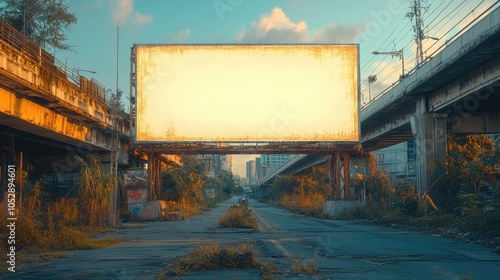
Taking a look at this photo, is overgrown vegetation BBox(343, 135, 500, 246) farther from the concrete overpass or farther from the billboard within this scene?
the billboard

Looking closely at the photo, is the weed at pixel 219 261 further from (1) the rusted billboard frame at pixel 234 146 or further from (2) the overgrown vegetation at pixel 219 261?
(1) the rusted billboard frame at pixel 234 146

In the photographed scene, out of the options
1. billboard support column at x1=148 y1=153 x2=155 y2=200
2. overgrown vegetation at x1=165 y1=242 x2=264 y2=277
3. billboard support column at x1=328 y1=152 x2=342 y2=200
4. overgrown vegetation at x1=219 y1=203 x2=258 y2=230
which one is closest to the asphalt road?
overgrown vegetation at x1=165 y1=242 x2=264 y2=277

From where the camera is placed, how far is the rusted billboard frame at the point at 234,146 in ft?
97.6

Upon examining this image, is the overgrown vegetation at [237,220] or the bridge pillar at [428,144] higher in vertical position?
the bridge pillar at [428,144]

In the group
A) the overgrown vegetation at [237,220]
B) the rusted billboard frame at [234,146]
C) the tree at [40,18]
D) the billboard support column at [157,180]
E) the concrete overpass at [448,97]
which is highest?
the tree at [40,18]

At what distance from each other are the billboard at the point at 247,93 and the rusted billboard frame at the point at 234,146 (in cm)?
27

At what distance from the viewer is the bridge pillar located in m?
24.2

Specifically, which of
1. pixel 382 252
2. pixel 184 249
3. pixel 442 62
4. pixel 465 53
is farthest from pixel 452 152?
pixel 184 249

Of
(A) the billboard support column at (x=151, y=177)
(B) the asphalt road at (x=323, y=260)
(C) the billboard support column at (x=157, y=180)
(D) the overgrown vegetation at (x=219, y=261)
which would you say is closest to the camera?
(B) the asphalt road at (x=323, y=260)

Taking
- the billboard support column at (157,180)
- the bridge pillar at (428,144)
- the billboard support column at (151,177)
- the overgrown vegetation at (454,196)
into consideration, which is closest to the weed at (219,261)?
the overgrown vegetation at (454,196)

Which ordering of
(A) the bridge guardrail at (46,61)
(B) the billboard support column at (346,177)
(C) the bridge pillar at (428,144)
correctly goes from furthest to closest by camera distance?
(B) the billboard support column at (346,177) < (C) the bridge pillar at (428,144) < (A) the bridge guardrail at (46,61)

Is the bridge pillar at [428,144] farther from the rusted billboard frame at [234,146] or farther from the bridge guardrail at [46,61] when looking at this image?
the bridge guardrail at [46,61]

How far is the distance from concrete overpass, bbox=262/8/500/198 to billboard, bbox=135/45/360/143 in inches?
127

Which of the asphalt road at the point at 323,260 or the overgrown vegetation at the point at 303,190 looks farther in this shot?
the overgrown vegetation at the point at 303,190
